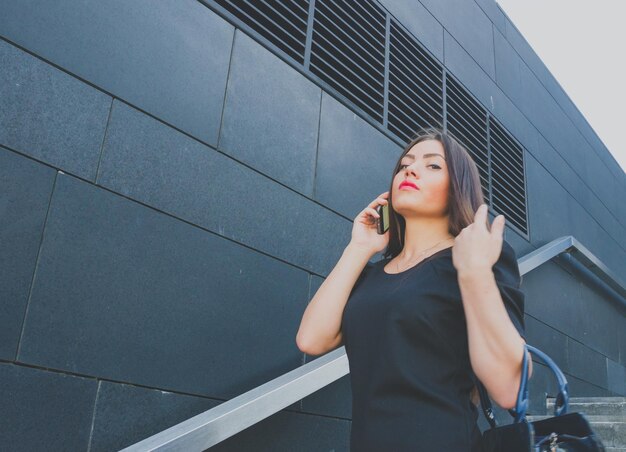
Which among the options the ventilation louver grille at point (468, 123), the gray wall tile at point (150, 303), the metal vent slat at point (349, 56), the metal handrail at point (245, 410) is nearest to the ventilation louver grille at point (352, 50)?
the metal vent slat at point (349, 56)

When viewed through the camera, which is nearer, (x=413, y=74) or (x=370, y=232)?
(x=370, y=232)

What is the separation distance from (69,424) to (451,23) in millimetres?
4624

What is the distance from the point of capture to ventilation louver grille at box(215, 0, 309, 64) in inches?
125

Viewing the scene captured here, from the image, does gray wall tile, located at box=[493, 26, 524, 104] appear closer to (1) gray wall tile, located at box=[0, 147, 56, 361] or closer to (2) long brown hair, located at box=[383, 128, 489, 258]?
(2) long brown hair, located at box=[383, 128, 489, 258]

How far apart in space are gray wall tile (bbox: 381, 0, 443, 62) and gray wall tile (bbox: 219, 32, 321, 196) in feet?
4.68

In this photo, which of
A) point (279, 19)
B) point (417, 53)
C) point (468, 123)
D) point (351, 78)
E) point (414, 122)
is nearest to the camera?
point (279, 19)

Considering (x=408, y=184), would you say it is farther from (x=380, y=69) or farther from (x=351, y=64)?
(x=380, y=69)

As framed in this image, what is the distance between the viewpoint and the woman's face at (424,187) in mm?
1629

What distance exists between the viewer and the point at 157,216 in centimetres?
246

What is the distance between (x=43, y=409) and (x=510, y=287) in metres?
1.58

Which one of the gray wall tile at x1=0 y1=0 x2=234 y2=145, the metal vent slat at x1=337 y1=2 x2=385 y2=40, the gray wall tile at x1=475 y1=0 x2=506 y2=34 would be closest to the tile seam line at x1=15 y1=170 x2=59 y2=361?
the gray wall tile at x1=0 y1=0 x2=234 y2=145

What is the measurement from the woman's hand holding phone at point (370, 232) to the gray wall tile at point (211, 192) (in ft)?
3.30

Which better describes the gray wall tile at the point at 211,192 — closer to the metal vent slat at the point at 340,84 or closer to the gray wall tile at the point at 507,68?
the metal vent slat at the point at 340,84

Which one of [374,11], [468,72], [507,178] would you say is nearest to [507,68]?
[468,72]
